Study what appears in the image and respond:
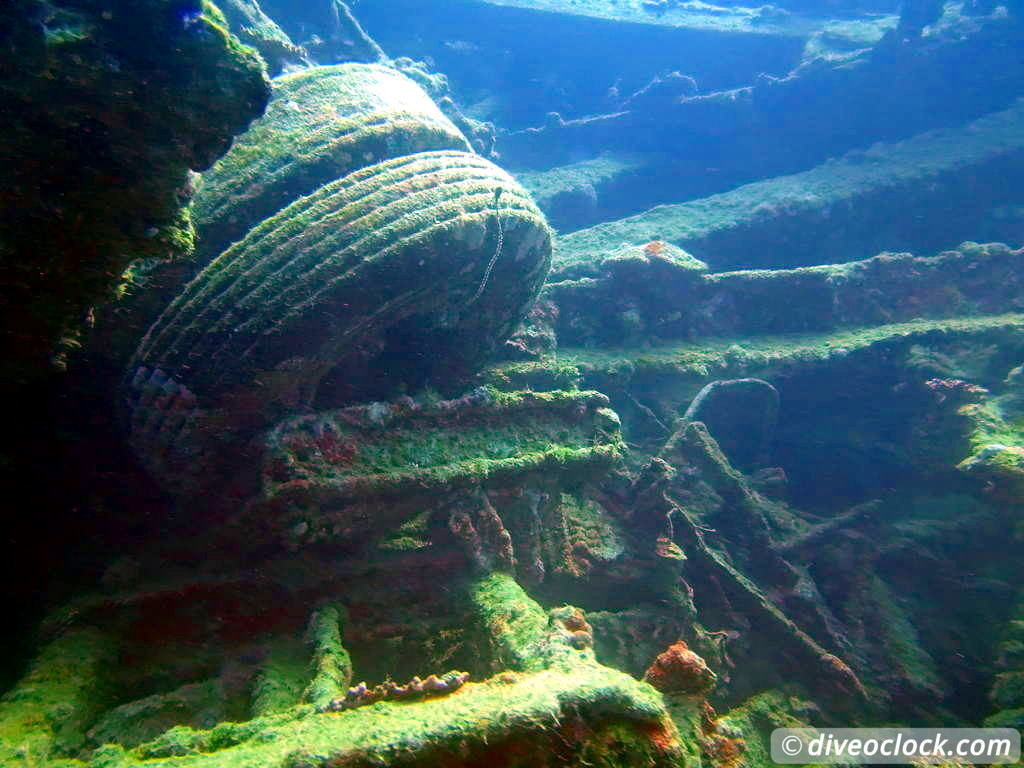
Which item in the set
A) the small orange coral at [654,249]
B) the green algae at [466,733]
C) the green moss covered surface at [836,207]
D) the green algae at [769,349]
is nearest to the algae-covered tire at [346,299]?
the green algae at [466,733]

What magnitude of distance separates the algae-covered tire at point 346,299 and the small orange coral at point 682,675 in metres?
2.66

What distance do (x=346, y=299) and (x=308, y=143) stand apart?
2085mm

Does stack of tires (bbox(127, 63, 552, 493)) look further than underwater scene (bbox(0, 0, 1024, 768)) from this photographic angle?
Yes

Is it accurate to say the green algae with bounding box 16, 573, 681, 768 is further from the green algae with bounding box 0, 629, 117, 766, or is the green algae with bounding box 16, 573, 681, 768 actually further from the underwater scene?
the green algae with bounding box 0, 629, 117, 766

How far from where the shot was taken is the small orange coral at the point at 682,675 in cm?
290

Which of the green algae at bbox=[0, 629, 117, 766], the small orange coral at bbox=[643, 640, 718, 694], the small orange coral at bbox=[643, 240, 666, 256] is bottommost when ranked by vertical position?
the green algae at bbox=[0, 629, 117, 766]

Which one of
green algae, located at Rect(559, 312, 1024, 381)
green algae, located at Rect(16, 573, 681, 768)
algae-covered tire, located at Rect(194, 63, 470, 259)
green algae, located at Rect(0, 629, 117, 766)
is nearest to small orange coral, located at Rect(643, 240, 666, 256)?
green algae, located at Rect(559, 312, 1024, 381)

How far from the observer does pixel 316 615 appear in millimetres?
3234

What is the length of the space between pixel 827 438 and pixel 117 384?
818 cm

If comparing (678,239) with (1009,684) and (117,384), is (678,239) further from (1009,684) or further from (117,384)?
(117,384)

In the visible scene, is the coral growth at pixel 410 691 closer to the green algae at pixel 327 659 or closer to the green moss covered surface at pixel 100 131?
the green algae at pixel 327 659

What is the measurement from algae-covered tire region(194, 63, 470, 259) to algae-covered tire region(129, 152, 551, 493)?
726mm

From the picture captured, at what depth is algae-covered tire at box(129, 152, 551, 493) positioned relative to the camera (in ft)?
11.4

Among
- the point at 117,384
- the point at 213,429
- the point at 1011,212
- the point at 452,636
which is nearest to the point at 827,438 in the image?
the point at 452,636
